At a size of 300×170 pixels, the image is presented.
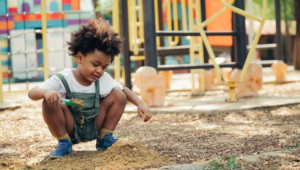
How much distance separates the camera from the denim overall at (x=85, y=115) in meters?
2.92

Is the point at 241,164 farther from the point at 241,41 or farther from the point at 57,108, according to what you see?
the point at 241,41

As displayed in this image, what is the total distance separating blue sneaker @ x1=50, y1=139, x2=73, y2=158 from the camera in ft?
9.12

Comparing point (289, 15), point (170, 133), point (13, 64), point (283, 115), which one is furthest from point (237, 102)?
point (289, 15)

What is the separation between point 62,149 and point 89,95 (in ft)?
1.22

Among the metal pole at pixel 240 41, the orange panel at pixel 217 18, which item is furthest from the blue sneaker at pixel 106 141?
the orange panel at pixel 217 18

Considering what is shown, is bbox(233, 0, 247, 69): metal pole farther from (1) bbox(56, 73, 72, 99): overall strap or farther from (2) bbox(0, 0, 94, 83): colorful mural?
(2) bbox(0, 0, 94, 83): colorful mural

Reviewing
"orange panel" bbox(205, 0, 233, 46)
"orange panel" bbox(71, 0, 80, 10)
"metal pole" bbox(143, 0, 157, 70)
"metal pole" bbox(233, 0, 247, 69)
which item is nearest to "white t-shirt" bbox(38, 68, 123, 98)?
"metal pole" bbox(143, 0, 157, 70)

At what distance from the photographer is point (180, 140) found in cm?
322

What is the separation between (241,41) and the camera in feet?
18.0

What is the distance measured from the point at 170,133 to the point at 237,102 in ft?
5.37

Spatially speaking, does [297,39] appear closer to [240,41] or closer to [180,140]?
[240,41]

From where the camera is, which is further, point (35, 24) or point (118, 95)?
point (35, 24)

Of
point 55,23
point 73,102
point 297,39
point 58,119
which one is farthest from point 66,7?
point 73,102

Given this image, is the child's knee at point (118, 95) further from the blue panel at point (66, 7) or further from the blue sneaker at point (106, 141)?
the blue panel at point (66, 7)
